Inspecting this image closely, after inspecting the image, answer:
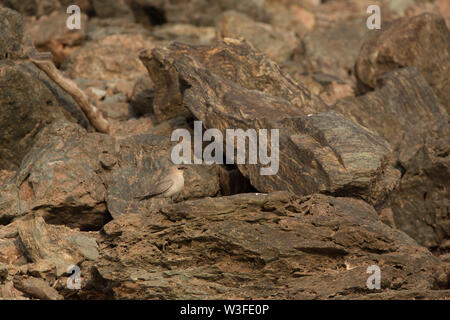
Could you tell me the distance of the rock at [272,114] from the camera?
15969 millimetres

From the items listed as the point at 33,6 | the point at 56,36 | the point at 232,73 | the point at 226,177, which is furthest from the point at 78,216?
the point at 33,6

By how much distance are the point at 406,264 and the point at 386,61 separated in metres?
13.7

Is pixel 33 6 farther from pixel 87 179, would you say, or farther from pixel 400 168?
pixel 400 168

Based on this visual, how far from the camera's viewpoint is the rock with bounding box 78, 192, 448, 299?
1294 centimetres

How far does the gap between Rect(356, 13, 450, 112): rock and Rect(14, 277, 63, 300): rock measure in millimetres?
15838

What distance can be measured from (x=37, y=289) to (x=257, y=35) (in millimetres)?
22842

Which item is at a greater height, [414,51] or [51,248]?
[414,51]

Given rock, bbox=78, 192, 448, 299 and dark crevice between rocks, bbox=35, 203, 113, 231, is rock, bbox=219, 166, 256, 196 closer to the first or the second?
dark crevice between rocks, bbox=35, 203, 113, 231

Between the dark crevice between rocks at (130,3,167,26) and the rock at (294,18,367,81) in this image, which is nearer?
the rock at (294,18,367,81)

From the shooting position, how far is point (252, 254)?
13367 millimetres

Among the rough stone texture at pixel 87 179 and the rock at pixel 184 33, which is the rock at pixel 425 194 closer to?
the rough stone texture at pixel 87 179

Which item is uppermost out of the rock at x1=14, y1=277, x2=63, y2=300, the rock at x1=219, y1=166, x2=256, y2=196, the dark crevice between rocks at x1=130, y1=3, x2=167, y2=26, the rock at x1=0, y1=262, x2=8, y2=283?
the dark crevice between rocks at x1=130, y1=3, x2=167, y2=26

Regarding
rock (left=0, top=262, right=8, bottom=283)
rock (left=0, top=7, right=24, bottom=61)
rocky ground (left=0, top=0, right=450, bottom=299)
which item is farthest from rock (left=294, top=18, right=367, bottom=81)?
rock (left=0, top=262, right=8, bottom=283)

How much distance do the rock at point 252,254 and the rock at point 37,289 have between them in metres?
0.72
